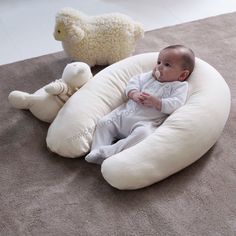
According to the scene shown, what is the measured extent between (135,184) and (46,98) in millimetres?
521

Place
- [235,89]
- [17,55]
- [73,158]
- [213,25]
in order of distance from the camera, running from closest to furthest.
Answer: [73,158]
[235,89]
[17,55]
[213,25]

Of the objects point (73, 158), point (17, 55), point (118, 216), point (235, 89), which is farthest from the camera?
point (17, 55)

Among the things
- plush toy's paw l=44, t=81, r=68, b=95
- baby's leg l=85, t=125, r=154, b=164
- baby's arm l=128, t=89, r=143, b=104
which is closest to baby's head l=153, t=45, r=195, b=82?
baby's arm l=128, t=89, r=143, b=104

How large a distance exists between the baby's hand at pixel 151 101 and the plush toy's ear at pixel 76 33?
49 centimetres

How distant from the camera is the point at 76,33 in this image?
196cm

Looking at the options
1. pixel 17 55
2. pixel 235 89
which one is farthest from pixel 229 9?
pixel 17 55

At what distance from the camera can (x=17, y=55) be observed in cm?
223

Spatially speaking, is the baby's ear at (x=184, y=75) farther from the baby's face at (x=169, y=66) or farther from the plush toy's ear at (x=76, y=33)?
the plush toy's ear at (x=76, y=33)

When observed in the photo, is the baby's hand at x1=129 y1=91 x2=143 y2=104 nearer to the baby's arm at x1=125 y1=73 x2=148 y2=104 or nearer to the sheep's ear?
the baby's arm at x1=125 y1=73 x2=148 y2=104

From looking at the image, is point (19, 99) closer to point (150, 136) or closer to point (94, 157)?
point (94, 157)

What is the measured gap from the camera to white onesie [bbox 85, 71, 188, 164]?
1600 millimetres

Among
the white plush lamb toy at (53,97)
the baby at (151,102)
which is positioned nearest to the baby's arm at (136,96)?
the baby at (151,102)

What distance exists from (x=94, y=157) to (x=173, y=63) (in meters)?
0.45

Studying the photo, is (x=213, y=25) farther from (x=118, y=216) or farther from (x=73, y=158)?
(x=118, y=216)
